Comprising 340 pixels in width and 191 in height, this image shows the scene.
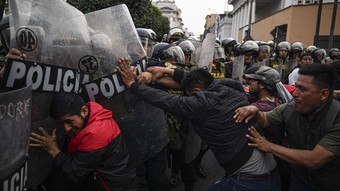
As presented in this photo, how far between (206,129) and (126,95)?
2.11ft

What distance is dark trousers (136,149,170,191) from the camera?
2.95 metres

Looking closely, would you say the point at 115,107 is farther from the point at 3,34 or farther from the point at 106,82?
the point at 3,34

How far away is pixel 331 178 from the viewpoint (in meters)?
2.19

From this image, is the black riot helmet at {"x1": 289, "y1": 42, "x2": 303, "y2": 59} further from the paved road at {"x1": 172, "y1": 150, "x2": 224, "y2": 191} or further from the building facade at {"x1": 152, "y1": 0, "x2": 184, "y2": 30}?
the building facade at {"x1": 152, "y1": 0, "x2": 184, "y2": 30}

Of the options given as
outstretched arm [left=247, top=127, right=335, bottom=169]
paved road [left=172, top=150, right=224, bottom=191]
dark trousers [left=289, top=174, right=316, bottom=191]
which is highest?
outstretched arm [left=247, top=127, right=335, bottom=169]

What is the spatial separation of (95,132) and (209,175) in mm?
3015

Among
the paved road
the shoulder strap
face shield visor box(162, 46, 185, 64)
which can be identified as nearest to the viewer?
the shoulder strap

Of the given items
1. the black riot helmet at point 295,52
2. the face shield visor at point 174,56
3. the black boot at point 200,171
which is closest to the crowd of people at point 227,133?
the face shield visor at point 174,56

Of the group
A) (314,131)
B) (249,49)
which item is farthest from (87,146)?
(249,49)

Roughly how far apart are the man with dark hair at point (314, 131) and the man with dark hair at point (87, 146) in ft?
2.92

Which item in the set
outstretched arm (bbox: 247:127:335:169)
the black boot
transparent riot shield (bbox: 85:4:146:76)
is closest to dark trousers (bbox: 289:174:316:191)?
outstretched arm (bbox: 247:127:335:169)

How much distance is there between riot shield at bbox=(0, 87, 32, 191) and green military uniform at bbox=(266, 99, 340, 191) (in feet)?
5.67

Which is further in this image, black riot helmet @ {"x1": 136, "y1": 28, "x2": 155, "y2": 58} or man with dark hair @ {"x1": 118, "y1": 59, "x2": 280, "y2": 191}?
black riot helmet @ {"x1": 136, "y1": 28, "x2": 155, "y2": 58}

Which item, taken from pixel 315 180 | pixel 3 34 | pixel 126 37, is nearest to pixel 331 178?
pixel 315 180
